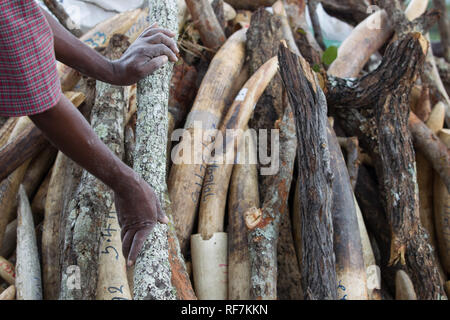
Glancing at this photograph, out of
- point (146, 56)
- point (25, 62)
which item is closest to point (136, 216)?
point (25, 62)

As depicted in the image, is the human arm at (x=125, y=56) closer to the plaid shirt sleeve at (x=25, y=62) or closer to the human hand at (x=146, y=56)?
the human hand at (x=146, y=56)

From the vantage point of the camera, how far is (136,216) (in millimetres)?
1466

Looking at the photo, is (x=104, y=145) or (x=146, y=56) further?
(x=146, y=56)

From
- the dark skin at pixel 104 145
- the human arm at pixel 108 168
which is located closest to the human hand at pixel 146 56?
the dark skin at pixel 104 145

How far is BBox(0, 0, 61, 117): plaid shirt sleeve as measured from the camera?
116cm

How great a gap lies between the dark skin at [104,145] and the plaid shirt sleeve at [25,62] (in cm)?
5

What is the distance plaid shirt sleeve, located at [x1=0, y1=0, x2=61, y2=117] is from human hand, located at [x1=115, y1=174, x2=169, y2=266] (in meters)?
0.39

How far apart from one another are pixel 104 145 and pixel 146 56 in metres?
0.61

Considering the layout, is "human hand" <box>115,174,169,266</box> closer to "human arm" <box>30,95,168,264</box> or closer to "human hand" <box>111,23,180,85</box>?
"human arm" <box>30,95,168,264</box>

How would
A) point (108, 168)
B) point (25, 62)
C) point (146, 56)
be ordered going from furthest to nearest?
point (146, 56) < point (108, 168) < point (25, 62)

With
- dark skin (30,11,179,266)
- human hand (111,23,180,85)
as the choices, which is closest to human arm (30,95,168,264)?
dark skin (30,11,179,266)

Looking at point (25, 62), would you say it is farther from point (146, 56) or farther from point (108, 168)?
point (146, 56)

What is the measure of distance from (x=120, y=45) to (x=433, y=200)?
231cm

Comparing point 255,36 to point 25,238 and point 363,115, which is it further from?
point 25,238
